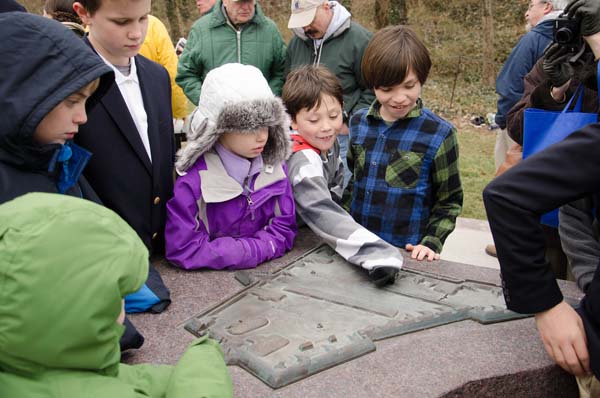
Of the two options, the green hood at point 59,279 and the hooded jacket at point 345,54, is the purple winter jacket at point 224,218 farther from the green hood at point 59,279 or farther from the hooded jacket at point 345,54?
the hooded jacket at point 345,54

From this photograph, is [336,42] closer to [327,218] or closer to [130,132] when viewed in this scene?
[327,218]

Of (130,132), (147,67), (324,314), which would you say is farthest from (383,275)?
(147,67)

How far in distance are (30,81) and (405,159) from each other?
155 cm

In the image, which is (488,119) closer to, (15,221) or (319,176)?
(319,176)

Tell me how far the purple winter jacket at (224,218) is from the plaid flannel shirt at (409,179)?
414 millimetres

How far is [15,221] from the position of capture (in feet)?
3.85

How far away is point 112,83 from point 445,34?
488 inches

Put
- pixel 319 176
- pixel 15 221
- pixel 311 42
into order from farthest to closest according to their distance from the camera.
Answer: pixel 311 42, pixel 319 176, pixel 15 221

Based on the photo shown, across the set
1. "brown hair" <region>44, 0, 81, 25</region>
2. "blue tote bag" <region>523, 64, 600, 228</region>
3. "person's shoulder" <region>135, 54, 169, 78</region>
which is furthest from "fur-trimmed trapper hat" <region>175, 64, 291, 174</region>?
"brown hair" <region>44, 0, 81, 25</region>

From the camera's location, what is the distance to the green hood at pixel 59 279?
114cm

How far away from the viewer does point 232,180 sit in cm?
243

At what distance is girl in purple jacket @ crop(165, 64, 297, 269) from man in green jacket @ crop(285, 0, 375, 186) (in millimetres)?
1557

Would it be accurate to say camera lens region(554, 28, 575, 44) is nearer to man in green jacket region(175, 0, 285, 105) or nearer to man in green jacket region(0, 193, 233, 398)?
man in green jacket region(0, 193, 233, 398)

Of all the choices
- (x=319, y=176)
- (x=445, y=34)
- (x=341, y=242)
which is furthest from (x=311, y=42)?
(x=445, y=34)
